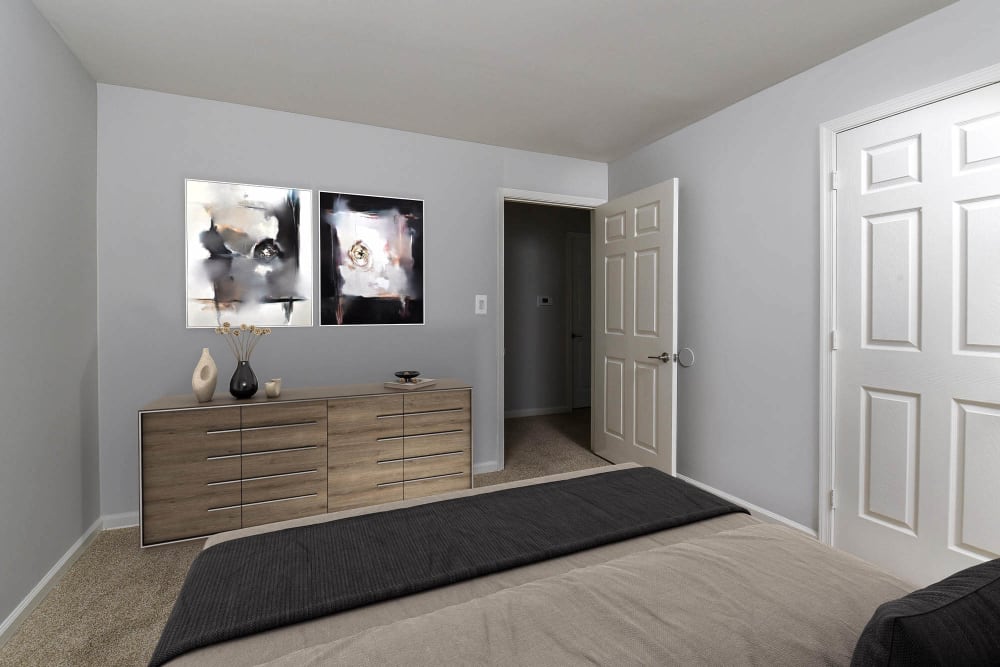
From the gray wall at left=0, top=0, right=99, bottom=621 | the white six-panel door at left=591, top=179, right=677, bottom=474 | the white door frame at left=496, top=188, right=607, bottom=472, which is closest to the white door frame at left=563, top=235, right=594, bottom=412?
the white six-panel door at left=591, top=179, right=677, bottom=474

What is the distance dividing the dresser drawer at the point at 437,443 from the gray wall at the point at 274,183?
65cm

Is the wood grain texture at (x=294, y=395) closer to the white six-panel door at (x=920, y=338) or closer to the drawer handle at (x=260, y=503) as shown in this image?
the drawer handle at (x=260, y=503)

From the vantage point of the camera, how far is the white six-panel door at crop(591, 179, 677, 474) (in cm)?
333

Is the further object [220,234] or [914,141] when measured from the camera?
[220,234]

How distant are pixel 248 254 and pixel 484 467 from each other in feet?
7.36

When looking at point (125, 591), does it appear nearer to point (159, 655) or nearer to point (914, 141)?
point (159, 655)

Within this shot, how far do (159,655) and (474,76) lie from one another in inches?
109

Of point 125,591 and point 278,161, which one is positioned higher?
point 278,161

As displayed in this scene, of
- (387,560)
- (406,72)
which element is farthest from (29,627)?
(406,72)

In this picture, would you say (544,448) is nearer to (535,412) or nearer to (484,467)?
(484,467)

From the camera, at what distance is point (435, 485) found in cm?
312

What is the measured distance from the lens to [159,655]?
0.93 m

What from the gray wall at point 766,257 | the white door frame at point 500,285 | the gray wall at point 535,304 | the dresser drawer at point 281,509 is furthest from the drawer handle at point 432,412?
the gray wall at point 535,304

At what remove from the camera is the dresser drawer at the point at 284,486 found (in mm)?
2680
